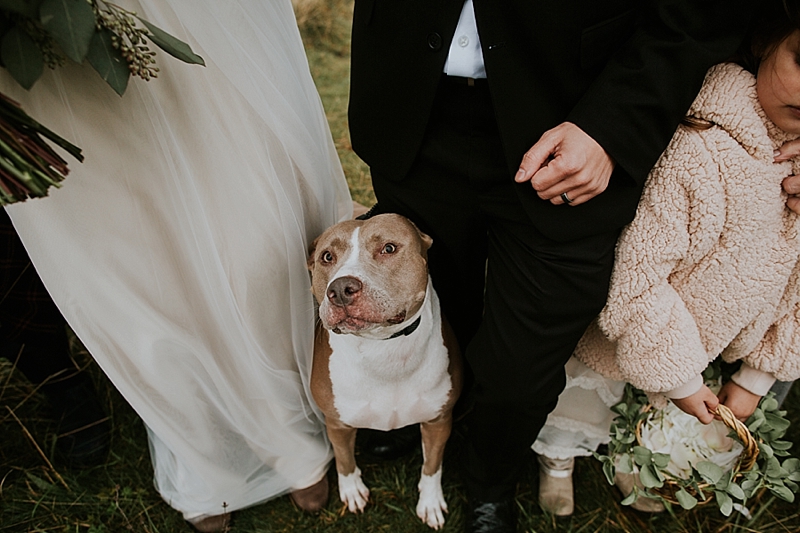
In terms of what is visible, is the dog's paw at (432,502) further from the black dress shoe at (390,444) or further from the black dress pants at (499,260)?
the black dress pants at (499,260)

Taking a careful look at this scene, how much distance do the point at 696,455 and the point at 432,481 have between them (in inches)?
32.1

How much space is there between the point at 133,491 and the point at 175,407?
0.65m

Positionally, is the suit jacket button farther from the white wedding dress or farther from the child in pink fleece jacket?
the child in pink fleece jacket

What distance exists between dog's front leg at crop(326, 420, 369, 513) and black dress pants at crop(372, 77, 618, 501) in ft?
1.37

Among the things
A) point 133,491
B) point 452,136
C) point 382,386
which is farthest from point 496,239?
point 133,491

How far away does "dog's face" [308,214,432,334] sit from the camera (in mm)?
1489

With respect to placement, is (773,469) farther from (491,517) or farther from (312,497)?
(312,497)

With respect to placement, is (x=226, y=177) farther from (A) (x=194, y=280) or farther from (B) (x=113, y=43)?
(B) (x=113, y=43)

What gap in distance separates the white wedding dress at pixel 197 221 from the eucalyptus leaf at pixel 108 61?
7.7 inches

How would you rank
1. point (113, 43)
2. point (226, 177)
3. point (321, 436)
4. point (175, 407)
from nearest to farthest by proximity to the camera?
point (113, 43), point (226, 177), point (175, 407), point (321, 436)

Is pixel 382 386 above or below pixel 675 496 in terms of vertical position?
above

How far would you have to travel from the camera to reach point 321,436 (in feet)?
7.07

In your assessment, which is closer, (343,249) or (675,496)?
(343,249)

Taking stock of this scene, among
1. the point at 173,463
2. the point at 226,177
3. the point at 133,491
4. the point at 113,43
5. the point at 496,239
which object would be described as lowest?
the point at 133,491
